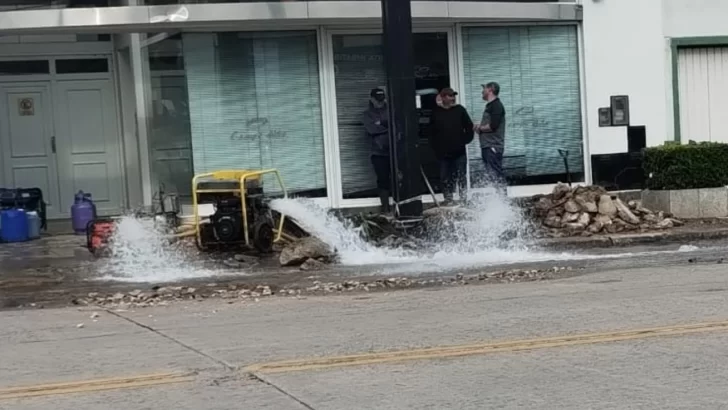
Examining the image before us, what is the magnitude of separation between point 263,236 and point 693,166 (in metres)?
6.89

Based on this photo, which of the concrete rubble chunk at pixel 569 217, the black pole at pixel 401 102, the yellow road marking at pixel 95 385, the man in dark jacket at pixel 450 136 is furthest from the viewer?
the man in dark jacket at pixel 450 136

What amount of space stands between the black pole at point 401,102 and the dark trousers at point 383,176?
5.63 ft

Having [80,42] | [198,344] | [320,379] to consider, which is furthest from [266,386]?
[80,42]

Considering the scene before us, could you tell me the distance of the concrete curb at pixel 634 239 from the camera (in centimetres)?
1371

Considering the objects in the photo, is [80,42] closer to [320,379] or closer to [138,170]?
[138,170]

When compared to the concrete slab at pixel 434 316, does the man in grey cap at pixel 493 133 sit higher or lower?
higher

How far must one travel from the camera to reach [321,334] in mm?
7898

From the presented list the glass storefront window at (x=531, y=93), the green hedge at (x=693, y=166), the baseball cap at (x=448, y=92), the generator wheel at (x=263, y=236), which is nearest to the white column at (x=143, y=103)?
the generator wheel at (x=263, y=236)

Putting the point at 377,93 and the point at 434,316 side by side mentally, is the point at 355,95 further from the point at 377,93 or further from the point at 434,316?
the point at 434,316

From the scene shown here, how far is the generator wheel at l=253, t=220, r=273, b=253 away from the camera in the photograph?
12627 mm

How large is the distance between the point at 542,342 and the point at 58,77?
11.5 m

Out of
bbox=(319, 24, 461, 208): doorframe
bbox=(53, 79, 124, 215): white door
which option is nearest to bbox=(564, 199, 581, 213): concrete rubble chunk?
bbox=(319, 24, 461, 208): doorframe

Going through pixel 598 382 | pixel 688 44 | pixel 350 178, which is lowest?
pixel 598 382

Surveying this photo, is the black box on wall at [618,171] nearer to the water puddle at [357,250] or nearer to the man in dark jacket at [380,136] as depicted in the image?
the water puddle at [357,250]
